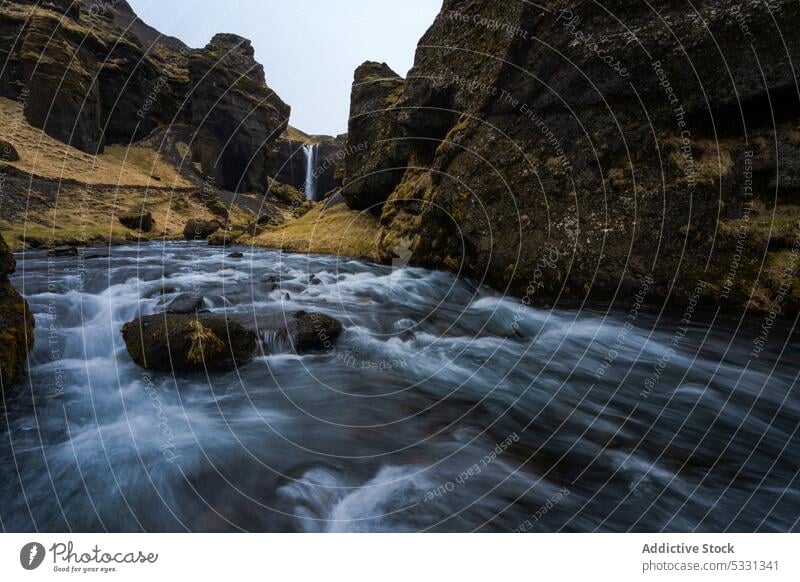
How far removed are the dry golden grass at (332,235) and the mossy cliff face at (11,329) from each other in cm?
1258

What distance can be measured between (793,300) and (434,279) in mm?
8485

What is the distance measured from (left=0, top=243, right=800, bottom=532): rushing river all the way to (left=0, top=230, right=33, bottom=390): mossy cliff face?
0.39m

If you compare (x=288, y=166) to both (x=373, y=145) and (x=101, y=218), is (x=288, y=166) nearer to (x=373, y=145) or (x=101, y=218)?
(x=101, y=218)

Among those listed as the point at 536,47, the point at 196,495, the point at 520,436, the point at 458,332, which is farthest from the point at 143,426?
the point at 536,47

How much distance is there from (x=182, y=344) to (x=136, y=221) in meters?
33.5

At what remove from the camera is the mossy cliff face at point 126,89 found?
4350cm

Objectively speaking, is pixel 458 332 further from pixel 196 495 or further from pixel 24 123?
pixel 24 123

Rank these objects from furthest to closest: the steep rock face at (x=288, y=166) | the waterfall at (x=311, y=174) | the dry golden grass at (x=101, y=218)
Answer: the steep rock face at (x=288, y=166), the waterfall at (x=311, y=174), the dry golden grass at (x=101, y=218)

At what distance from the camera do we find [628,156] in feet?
32.9

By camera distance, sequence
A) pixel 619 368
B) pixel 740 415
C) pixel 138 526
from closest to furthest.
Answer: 1. pixel 138 526
2. pixel 740 415
3. pixel 619 368

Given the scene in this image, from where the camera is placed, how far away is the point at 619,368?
23.7 ft

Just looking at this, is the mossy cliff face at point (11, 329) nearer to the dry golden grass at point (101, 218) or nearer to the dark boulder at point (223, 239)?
the dry golden grass at point (101, 218)

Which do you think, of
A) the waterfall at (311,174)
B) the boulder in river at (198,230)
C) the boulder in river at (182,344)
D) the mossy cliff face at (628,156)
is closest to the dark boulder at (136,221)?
the boulder in river at (198,230)

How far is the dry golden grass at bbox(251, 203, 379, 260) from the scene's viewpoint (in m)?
19.0
